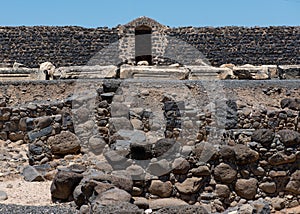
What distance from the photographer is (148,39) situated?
2266cm

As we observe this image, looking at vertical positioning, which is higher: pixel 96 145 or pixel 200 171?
pixel 96 145

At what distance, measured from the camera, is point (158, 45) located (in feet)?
74.4

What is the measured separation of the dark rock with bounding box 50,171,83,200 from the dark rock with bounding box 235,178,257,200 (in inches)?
90.5

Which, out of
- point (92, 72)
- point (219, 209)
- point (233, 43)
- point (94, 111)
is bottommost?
point (219, 209)

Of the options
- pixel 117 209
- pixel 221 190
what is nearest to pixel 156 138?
pixel 221 190

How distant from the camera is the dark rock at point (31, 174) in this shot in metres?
8.62

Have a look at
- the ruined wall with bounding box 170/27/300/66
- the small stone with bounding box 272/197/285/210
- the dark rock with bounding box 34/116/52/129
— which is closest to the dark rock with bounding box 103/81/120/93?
the dark rock with bounding box 34/116/52/129

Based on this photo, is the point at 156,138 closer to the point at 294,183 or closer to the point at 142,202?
the point at 142,202

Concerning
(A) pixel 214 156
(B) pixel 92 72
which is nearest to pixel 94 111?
(A) pixel 214 156

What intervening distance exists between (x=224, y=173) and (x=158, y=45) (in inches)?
642

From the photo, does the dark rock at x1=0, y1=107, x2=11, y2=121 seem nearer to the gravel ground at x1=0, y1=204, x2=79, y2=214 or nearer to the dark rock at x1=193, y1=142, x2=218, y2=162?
the gravel ground at x1=0, y1=204, x2=79, y2=214

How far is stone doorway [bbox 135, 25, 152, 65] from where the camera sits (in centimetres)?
2260

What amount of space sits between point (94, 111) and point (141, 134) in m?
2.47

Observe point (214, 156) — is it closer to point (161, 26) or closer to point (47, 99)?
point (47, 99)
